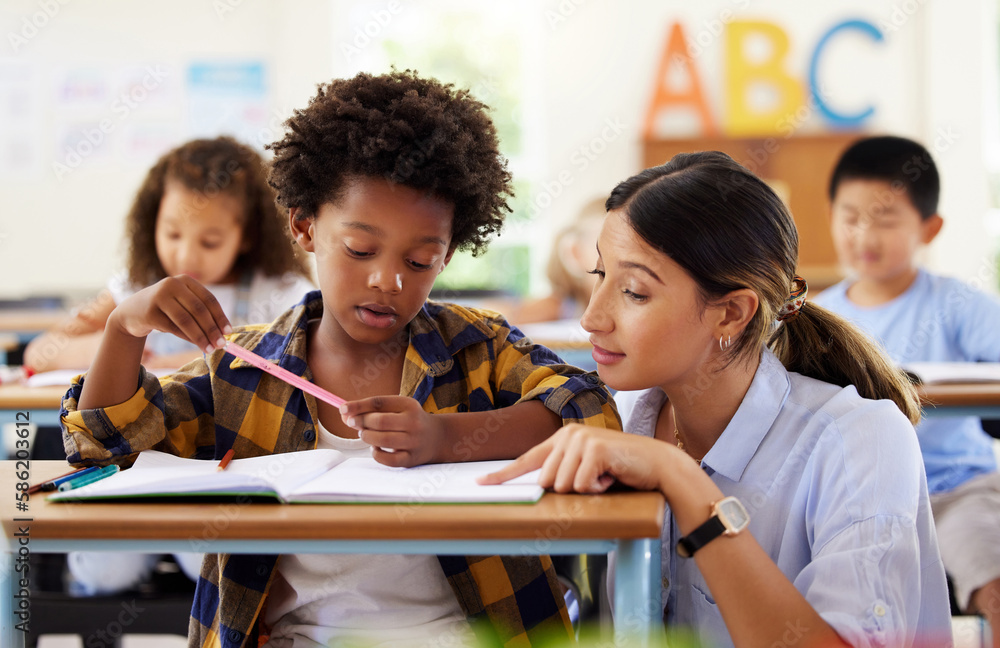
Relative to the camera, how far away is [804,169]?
213 inches

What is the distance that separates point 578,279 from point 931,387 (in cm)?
194

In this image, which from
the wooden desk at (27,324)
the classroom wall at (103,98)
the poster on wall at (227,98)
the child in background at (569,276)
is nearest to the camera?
the child in background at (569,276)

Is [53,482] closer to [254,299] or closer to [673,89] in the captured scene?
[254,299]

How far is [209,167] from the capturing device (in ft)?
7.57

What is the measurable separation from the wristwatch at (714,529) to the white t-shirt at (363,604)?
32cm

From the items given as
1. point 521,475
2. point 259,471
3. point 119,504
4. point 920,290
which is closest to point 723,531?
point 521,475

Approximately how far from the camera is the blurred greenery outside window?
5.96 m

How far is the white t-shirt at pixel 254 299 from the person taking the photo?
91.1 inches

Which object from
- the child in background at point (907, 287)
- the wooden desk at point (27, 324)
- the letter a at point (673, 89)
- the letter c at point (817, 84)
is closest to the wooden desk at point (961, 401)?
the child in background at point (907, 287)

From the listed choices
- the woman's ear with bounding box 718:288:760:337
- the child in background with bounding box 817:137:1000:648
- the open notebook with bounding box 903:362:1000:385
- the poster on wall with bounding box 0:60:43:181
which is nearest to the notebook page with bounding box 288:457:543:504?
the woman's ear with bounding box 718:288:760:337

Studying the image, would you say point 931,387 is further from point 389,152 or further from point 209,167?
point 209,167

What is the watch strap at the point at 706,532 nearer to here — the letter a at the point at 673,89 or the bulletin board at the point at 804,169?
the bulletin board at the point at 804,169

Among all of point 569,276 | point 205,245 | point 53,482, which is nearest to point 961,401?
point 53,482

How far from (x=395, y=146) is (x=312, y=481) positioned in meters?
0.48
